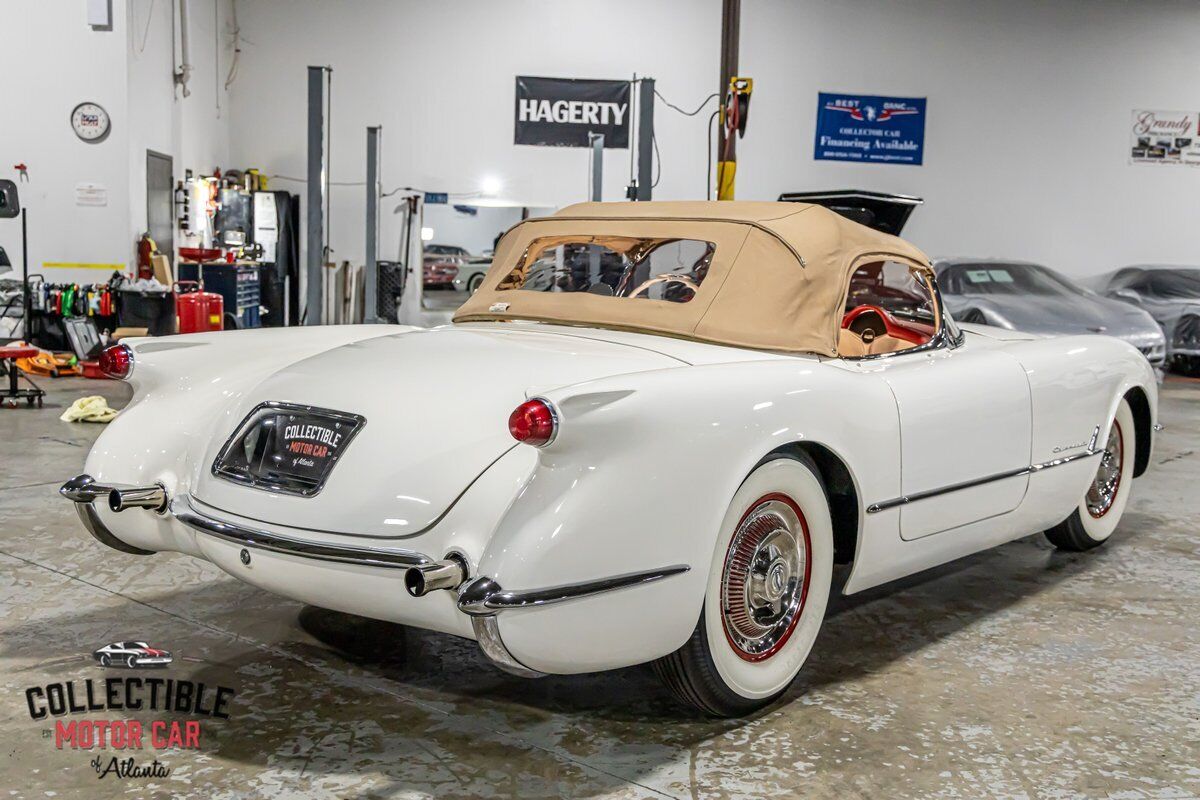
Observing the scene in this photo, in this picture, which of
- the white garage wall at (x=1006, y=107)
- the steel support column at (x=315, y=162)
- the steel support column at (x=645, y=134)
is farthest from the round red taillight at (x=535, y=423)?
the white garage wall at (x=1006, y=107)

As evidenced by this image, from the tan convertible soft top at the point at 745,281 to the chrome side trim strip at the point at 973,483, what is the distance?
0.45 meters

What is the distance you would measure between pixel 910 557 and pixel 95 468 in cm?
232

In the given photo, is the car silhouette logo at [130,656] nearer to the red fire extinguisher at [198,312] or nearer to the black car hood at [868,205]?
the black car hood at [868,205]

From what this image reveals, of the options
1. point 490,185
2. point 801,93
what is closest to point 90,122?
point 490,185

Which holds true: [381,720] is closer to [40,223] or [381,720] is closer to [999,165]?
[40,223]

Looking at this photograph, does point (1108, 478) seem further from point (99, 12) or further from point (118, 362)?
point (99, 12)

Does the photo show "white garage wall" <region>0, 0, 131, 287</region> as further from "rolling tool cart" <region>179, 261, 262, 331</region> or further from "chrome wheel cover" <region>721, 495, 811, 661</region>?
"chrome wheel cover" <region>721, 495, 811, 661</region>

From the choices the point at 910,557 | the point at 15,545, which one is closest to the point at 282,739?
the point at 910,557

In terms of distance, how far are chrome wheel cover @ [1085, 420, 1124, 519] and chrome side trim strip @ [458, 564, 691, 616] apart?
2.94 m

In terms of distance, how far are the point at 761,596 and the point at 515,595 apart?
81 centimetres

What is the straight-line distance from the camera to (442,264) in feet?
49.6

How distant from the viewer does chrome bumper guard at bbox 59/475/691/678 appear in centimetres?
228

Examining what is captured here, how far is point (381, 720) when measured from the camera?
2.75 metres

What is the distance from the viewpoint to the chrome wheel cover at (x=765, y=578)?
2.78m
